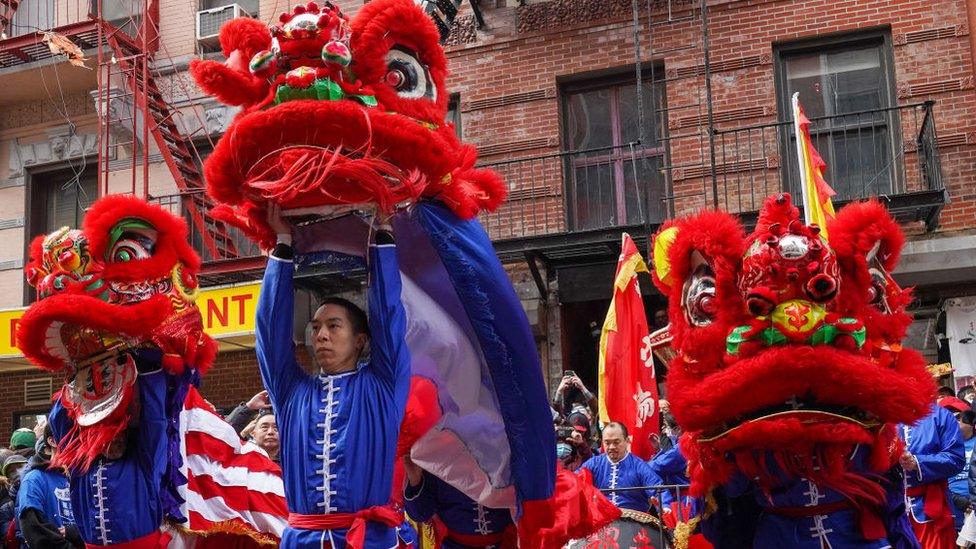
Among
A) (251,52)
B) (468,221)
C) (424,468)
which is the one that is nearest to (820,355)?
(468,221)

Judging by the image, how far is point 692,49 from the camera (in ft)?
39.1

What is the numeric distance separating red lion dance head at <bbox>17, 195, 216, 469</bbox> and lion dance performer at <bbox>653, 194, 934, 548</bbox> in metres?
2.66

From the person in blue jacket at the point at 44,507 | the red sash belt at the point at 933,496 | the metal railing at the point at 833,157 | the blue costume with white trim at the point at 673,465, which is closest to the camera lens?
the blue costume with white trim at the point at 673,465

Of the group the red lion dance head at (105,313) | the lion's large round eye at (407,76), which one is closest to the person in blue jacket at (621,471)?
the red lion dance head at (105,313)

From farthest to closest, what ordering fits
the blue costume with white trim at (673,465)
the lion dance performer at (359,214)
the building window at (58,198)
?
1. the building window at (58,198)
2. the blue costume with white trim at (673,465)
3. the lion dance performer at (359,214)

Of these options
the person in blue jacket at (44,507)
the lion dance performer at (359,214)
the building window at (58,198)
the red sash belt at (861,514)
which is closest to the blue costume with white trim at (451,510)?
the lion dance performer at (359,214)

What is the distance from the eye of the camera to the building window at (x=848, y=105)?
1138cm

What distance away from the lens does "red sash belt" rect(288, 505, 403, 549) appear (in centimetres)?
425

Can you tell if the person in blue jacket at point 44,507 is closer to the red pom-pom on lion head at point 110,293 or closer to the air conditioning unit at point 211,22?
the red pom-pom on lion head at point 110,293

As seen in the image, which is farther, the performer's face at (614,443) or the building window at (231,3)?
the building window at (231,3)

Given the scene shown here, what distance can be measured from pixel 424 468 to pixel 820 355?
201 cm

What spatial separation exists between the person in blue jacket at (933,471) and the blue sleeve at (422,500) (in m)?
3.01

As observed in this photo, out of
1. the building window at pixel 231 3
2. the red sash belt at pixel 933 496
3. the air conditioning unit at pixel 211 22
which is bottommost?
the red sash belt at pixel 933 496

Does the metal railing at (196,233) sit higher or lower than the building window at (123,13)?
lower
